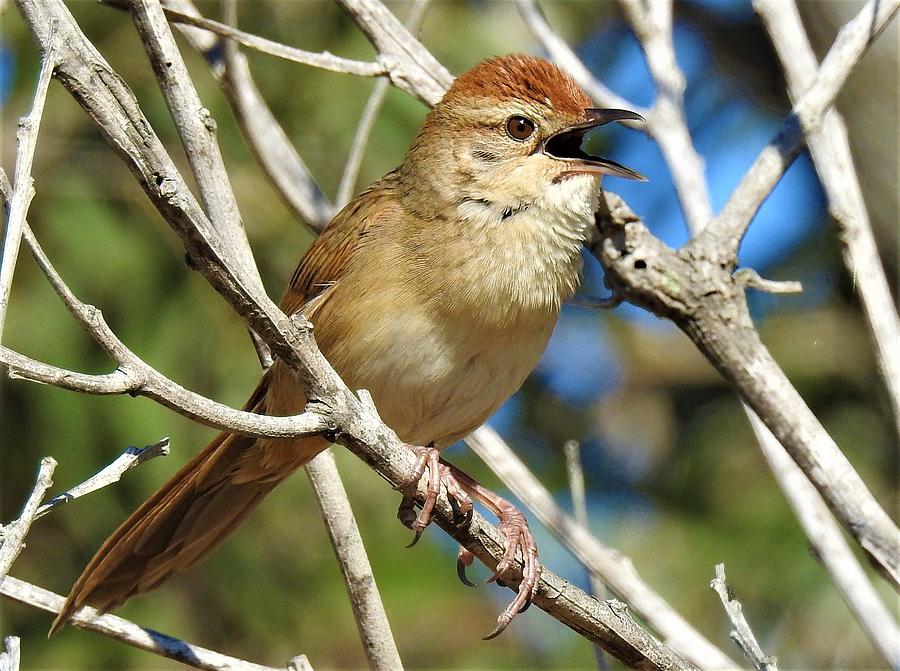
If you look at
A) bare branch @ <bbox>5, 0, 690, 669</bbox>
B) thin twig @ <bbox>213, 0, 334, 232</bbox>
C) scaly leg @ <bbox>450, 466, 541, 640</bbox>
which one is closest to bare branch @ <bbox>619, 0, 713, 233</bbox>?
scaly leg @ <bbox>450, 466, 541, 640</bbox>

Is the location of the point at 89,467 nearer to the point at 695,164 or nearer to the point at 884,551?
the point at 695,164

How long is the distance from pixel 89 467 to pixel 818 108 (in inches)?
129

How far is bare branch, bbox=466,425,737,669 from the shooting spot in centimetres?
319

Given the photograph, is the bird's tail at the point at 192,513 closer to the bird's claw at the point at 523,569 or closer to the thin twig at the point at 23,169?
the bird's claw at the point at 523,569

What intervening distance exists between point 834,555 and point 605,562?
0.62 meters

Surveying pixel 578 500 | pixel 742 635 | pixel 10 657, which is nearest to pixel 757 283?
pixel 578 500

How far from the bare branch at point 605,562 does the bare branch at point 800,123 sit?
2.89 ft

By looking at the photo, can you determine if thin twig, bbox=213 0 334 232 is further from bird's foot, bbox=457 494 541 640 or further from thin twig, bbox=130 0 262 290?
bird's foot, bbox=457 494 541 640

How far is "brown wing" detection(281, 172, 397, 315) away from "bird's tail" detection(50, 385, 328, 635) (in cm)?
40

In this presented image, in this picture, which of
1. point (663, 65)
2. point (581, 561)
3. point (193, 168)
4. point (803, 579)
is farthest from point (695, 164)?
point (803, 579)

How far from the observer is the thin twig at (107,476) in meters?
2.21

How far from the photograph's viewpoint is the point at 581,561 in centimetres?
345

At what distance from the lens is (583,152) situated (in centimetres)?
370

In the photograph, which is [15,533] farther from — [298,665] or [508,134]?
[508,134]
